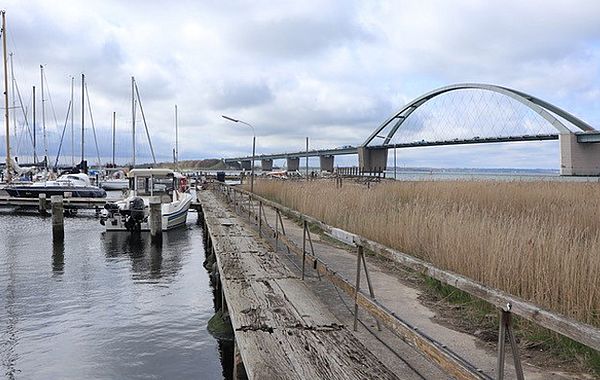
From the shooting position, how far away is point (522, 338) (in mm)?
5168

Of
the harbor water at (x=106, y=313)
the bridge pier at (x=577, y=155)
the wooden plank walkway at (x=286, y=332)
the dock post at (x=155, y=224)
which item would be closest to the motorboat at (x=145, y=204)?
the dock post at (x=155, y=224)

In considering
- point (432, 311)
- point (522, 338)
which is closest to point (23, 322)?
A: point (432, 311)

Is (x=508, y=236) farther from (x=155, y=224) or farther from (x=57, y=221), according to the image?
(x=57, y=221)

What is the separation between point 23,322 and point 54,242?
10654 mm

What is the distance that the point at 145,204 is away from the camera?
21891 millimetres

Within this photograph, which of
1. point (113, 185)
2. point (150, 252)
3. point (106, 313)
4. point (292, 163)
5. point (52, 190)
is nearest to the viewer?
point (106, 313)

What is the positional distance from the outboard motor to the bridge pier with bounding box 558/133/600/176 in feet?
144

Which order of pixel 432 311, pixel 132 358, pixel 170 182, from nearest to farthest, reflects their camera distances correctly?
pixel 432 311, pixel 132 358, pixel 170 182

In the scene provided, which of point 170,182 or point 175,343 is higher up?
point 170,182

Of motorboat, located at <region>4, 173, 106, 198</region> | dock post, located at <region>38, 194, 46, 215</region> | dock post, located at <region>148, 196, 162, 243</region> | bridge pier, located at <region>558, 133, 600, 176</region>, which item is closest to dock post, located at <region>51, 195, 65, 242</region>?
dock post, located at <region>148, 196, 162, 243</region>

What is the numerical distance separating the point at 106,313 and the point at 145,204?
12.5 m

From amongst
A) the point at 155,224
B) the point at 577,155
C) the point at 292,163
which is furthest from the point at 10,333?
the point at 292,163

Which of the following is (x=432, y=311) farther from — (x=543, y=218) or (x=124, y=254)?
(x=124, y=254)

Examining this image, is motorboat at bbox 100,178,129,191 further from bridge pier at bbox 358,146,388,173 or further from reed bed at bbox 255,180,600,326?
reed bed at bbox 255,180,600,326
